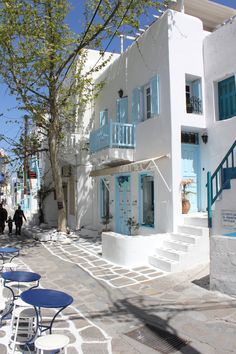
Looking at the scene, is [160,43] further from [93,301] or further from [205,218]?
[93,301]

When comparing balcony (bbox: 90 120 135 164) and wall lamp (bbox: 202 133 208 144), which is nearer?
wall lamp (bbox: 202 133 208 144)

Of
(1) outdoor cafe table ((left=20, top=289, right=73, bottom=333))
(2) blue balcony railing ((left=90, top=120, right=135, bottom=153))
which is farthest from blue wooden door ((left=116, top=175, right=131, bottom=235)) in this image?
(1) outdoor cafe table ((left=20, top=289, right=73, bottom=333))

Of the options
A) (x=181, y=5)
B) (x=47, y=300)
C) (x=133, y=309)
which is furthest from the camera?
(x=181, y=5)

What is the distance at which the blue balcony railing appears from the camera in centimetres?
1359

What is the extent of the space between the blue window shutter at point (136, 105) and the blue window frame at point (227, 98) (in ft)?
11.0

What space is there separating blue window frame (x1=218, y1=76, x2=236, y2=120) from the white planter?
5.07 m

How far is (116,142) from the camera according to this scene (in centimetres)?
1373

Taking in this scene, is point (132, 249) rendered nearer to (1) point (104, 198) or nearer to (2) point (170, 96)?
(2) point (170, 96)

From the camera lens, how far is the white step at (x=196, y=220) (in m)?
10.3

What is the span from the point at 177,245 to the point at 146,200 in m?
3.52

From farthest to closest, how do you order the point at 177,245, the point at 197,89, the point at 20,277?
the point at 197,89 < the point at 177,245 < the point at 20,277

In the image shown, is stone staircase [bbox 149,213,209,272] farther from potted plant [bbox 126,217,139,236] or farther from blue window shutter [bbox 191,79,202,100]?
blue window shutter [bbox 191,79,202,100]

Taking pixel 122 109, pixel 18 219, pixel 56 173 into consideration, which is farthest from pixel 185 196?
pixel 18 219

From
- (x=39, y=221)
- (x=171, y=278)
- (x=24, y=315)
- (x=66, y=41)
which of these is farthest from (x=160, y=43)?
(x=39, y=221)
